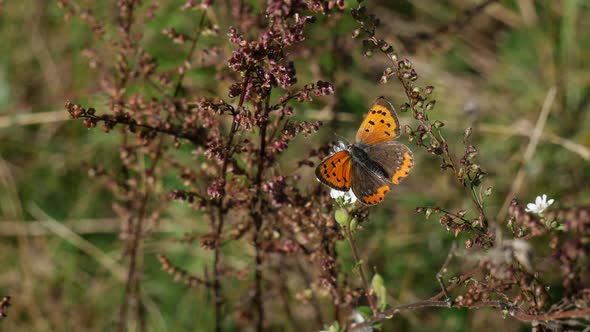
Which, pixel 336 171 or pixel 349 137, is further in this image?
pixel 349 137

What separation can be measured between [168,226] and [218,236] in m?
2.53

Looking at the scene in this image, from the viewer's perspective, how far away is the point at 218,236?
3486mm

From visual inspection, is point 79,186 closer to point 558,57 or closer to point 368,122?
point 368,122

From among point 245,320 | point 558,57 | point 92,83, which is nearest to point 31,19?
point 92,83

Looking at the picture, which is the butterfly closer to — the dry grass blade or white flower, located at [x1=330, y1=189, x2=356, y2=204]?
white flower, located at [x1=330, y1=189, x2=356, y2=204]

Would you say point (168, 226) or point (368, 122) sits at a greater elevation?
point (168, 226)

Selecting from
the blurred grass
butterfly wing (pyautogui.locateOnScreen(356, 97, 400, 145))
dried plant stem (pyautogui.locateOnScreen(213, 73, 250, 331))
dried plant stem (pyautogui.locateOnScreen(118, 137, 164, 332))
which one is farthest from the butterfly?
dried plant stem (pyautogui.locateOnScreen(118, 137, 164, 332))

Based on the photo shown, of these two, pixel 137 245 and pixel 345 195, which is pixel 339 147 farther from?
pixel 137 245

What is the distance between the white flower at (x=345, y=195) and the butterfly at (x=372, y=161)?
1.0 inches

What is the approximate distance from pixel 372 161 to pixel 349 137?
74.8 inches

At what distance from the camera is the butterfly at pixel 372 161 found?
10.7 ft

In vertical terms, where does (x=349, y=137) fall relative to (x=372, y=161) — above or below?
above

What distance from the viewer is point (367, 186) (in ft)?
10.9

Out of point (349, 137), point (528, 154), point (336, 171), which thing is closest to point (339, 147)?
point (336, 171)
